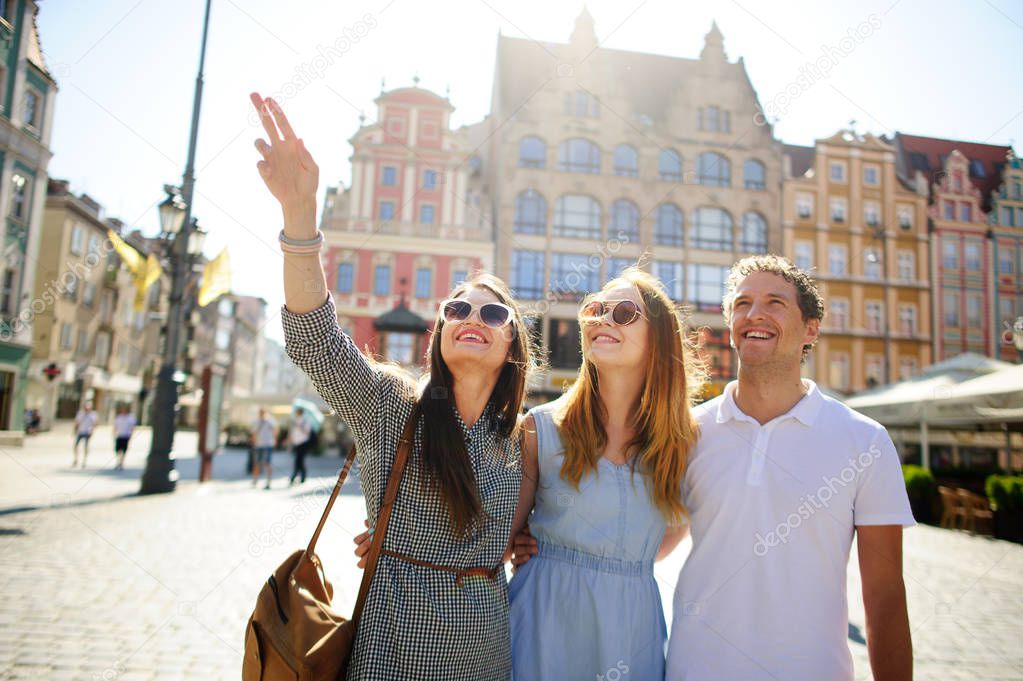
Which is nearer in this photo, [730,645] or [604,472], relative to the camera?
[730,645]

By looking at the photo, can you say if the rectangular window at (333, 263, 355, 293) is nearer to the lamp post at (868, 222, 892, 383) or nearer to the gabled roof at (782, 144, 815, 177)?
the gabled roof at (782, 144, 815, 177)

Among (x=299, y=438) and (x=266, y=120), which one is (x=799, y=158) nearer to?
(x=299, y=438)

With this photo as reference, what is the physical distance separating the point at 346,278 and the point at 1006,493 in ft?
88.9

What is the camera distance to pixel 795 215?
113 feet

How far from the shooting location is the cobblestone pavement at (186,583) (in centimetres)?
404

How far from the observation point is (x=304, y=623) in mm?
1763

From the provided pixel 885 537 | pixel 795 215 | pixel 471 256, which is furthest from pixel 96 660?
pixel 795 215

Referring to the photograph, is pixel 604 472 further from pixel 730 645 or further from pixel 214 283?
pixel 214 283

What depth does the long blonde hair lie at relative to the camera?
2.37m

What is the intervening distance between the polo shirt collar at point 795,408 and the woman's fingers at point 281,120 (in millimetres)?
1642

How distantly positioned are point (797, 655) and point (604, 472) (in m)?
0.82

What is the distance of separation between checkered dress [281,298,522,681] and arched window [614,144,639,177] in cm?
3406

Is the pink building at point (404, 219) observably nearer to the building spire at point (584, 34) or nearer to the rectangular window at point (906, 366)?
the building spire at point (584, 34)

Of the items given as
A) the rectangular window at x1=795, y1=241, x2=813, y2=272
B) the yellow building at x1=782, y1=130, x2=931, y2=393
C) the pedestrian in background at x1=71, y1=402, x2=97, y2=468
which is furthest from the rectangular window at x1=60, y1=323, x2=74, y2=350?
the rectangular window at x1=795, y1=241, x2=813, y2=272
